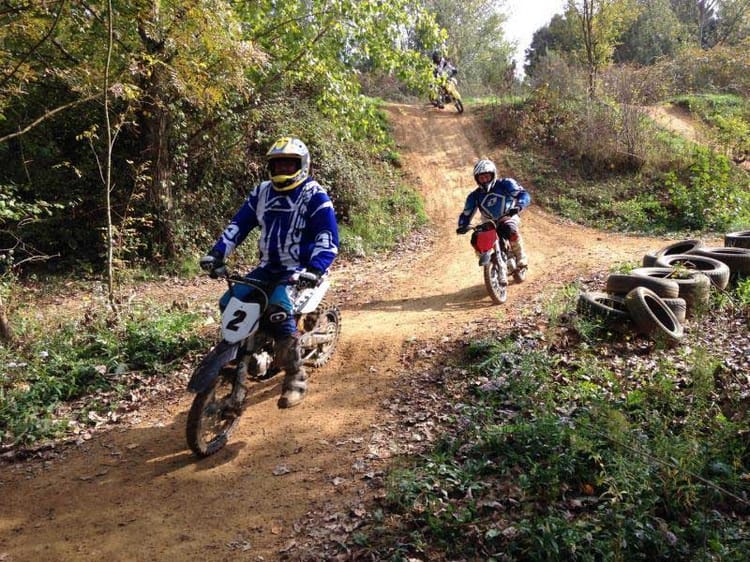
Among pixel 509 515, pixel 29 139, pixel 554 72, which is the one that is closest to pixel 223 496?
pixel 509 515

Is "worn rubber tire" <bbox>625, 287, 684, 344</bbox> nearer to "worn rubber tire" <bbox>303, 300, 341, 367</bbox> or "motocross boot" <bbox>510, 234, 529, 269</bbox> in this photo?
"motocross boot" <bbox>510, 234, 529, 269</bbox>

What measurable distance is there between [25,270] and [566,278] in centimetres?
1007

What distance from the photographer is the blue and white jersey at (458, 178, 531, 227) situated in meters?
8.49

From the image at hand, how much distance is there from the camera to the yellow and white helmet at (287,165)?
16.9 ft

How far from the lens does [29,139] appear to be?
1010cm

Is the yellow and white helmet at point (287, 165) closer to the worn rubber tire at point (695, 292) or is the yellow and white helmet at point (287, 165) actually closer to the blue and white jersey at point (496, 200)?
the blue and white jersey at point (496, 200)

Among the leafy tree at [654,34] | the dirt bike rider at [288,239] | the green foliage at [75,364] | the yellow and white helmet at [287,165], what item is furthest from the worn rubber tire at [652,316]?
the leafy tree at [654,34]

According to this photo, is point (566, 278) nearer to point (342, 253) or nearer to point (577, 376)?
point (577, 376)

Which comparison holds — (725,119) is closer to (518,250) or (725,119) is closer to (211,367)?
(518,250)

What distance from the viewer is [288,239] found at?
5262mm

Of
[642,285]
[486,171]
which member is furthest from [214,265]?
[642,285]

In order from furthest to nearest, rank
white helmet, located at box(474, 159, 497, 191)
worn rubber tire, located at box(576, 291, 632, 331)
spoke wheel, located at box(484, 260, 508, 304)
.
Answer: white helmet, located at box(474, 159, 497, 191) → spoke wheel, located at box(484, 260, 508, 304) → worn rubber tire, located at box(576, 291, 632, 331)

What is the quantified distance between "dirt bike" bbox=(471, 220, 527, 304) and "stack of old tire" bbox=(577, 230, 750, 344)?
1407mm

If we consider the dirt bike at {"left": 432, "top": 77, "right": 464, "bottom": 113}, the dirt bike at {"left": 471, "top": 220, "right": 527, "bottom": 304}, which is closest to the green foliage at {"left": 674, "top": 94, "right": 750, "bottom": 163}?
the dirt bike at {"left": 432, "top": 77, "right": 464, "bottom": 113}
